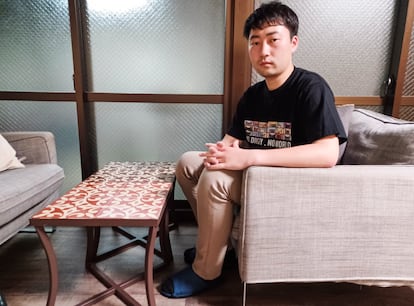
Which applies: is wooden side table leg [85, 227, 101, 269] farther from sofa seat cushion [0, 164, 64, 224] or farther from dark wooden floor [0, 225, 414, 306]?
sofa seat cushion [0, 164, 64, 224]

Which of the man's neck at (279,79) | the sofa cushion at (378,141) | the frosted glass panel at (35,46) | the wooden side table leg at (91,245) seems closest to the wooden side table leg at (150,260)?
the wooden side table leg at (91,245)

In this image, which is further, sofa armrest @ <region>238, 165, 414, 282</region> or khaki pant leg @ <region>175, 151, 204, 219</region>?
khaki pant leg @ <region>175, 151, 204, 219</region>

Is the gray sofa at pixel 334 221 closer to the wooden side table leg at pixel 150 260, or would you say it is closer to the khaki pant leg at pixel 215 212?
the khaki pant leg at pixel 215 212

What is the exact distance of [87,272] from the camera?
129 centimetres

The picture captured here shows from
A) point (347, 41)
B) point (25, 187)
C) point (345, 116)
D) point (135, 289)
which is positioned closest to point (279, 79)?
point (345, 116)

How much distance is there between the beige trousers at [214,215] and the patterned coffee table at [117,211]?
156 millimetres

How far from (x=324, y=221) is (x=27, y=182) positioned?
1.22 meters

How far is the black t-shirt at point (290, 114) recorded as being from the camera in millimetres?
972

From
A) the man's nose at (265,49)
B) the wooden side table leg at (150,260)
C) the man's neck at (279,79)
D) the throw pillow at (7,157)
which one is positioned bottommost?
the wooden side table leg at (150,260)

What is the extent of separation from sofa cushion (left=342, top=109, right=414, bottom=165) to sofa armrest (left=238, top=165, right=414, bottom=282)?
0.06 m

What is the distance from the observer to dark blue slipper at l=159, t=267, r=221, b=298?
1.13 m

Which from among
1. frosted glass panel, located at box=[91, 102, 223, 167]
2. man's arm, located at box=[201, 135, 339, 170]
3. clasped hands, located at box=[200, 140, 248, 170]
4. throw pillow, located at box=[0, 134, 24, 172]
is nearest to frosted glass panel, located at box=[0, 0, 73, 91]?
frosted glass panel, located at box=[91, 102, 223, 167]

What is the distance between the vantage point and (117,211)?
3.06ft

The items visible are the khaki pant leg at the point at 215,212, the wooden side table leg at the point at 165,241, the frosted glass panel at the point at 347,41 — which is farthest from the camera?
the frosted glass panel at the point at 347,41
